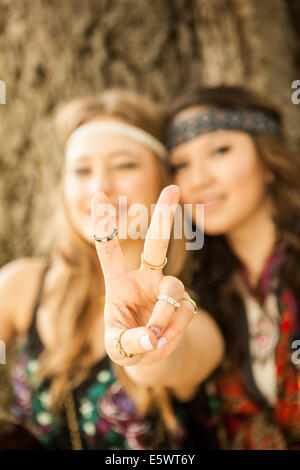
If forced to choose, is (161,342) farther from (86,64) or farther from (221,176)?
(86,64)

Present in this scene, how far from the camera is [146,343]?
0.57 metres

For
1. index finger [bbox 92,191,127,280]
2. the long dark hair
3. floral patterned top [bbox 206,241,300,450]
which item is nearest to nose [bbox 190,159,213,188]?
the long dark hair

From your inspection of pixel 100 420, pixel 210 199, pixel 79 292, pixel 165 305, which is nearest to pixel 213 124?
pixel 210 199

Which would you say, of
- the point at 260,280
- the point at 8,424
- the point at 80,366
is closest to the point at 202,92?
the point at 260,280

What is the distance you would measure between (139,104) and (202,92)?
192 millimetres

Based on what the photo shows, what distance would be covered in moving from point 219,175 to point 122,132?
28 centimetres

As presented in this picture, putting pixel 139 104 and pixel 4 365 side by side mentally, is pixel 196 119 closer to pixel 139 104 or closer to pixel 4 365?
pixel 139 104

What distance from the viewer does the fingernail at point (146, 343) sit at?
1.87 ft

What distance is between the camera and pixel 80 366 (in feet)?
3.70

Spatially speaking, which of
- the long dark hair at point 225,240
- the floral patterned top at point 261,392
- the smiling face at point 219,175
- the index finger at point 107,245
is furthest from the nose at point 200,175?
the index finger at point 107,245

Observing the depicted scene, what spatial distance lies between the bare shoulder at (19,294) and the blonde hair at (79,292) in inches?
1.9

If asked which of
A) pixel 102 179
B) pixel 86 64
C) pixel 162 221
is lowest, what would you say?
pixel 162 221

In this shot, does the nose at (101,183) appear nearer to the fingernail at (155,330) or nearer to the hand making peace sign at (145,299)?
the hand making peace sign at (145,299)

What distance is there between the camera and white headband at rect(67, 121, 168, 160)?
1115 mm
